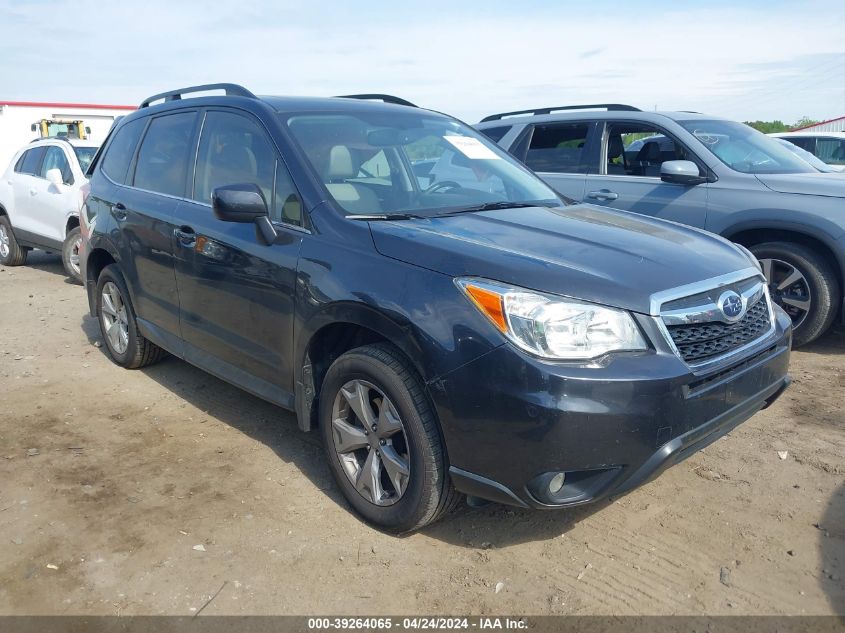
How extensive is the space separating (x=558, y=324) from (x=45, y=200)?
8.60m

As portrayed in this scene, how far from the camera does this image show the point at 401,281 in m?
2.85

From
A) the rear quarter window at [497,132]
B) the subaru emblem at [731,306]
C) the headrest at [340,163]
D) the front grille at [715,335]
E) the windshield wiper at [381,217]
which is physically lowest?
the front grille at [715,335]

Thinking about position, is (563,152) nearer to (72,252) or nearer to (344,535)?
(344,535)

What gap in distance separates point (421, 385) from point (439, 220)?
33.2 inches

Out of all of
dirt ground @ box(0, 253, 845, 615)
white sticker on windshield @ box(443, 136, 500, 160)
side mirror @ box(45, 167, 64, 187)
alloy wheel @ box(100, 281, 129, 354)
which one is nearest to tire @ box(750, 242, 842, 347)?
dirt ground @ box(0, 253, 845, 615)

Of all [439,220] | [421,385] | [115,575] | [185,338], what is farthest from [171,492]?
[439,220]

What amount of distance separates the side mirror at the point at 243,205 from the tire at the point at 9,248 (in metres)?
8.24

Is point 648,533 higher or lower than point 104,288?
lower

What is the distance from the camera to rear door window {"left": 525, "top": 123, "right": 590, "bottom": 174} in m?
6.75

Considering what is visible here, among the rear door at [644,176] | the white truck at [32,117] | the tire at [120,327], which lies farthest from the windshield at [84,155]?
the white truck at [32,117]

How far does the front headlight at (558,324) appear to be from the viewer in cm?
254

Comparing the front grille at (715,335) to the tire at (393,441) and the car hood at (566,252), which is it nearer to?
the car hood at (566,252)

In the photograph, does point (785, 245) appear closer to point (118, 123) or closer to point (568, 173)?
point (568, 173)

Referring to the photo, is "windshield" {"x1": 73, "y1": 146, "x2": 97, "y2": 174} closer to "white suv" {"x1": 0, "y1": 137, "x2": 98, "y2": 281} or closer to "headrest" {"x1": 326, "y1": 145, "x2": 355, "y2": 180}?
"white suv" {"x1": 0, "y1": 137, "x2": 98, "y2": 281}
